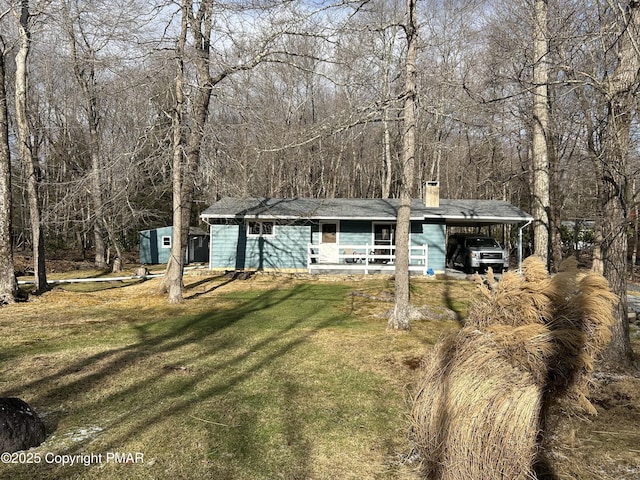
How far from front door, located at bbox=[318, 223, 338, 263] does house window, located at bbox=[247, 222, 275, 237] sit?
7.15 feet

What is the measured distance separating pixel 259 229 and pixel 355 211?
4.13 m

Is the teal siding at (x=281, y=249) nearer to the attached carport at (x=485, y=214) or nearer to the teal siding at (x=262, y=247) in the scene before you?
the teal siding at (x=262, y=247)

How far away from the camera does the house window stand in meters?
19.1

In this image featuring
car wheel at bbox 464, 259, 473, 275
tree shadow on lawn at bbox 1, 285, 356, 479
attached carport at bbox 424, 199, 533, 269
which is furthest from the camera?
car wheel at bbox 464, 259, 473, 275

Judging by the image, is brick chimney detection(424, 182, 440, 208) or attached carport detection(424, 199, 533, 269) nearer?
attached carport detection(424, 199, 533, 269)

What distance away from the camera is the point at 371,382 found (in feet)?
19.0

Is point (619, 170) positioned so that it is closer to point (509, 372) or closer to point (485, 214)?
point (509, 372)

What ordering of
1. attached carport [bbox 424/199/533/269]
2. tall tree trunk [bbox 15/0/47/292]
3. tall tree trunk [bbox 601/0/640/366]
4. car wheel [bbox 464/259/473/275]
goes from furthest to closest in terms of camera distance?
car wheel [bbox 464/259/473/275] < attached carport [bbox 424/199/533/269] < tall tree trunk [bbox 15/0/47/292] < tall tree trunk [bbox 601/0/640/366]

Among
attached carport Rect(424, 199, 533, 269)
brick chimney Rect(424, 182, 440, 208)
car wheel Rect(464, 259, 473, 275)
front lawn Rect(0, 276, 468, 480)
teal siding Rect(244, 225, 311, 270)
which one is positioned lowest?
front lawn Rect(0, 276, 468, 480)

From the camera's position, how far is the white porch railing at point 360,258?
57.0 feet

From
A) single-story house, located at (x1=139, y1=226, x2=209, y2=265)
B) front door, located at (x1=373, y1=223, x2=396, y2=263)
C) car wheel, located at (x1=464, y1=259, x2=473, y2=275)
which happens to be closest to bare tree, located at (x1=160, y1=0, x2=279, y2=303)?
front door, located at (x1=373, y1=223, x2=396, y2=263)

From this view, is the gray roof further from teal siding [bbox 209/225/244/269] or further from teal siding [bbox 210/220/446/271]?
teal siding [bbox 210/220/446/271]

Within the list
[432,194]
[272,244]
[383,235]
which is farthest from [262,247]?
[432,194]

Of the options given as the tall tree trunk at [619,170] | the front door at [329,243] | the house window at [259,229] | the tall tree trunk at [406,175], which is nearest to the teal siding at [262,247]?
the house window at [259,229]
